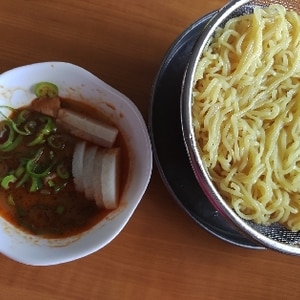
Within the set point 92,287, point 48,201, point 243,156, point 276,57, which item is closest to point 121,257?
point 92,287

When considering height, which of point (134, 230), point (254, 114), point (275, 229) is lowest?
point (134, 230)

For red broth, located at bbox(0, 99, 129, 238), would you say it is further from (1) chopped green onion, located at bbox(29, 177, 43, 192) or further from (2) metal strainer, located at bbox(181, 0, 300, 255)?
(2) metal strainer, located at bbox(181, 0, 300, 255)

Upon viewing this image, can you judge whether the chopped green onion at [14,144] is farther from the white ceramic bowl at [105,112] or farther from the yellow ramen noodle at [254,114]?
the yellow ramen noodle at [254,114]

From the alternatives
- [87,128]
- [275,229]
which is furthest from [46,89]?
[275,229]

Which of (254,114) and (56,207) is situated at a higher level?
(254,114)

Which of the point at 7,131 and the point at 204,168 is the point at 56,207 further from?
the point at 204,168

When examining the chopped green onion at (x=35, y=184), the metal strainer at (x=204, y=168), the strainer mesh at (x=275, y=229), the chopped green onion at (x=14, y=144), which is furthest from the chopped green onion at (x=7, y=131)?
the strainer mesh at (x=275, y=229)

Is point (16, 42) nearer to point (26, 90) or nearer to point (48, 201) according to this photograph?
point (26, 90)

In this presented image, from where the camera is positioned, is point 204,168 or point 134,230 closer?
point 204,168
